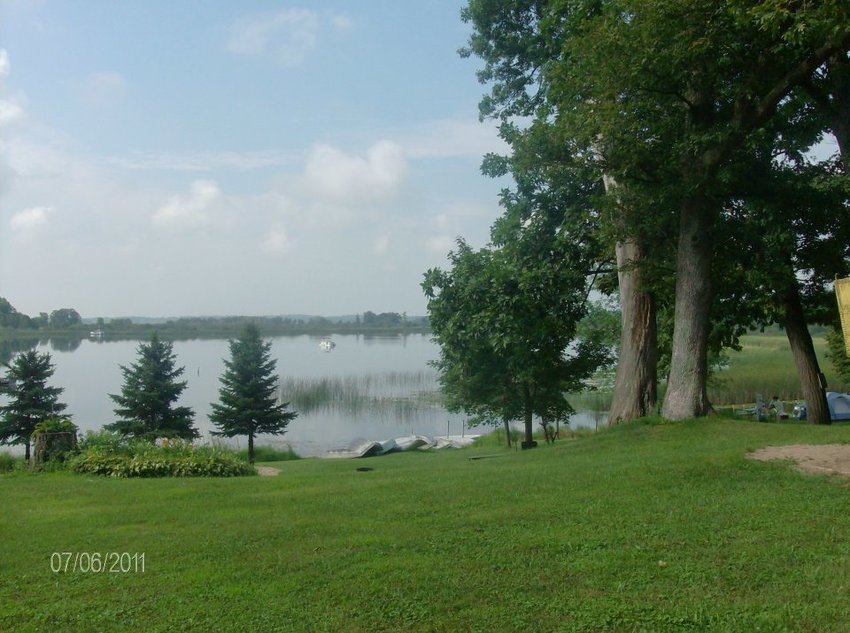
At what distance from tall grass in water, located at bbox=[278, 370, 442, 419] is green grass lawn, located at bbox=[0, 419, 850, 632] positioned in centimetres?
3169

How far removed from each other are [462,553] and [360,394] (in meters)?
38.6

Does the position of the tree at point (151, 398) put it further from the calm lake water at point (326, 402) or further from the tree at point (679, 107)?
the tree at point (679, 107)

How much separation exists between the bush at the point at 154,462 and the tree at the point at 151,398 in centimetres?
1753

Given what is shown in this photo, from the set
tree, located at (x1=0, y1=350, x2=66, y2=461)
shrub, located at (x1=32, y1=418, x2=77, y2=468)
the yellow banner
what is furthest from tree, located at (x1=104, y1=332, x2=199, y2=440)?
the yellow banner

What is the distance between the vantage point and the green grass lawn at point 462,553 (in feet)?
14.3

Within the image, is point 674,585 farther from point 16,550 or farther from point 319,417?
point 319,417

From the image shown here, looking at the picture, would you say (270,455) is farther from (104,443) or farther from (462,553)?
(462,553)

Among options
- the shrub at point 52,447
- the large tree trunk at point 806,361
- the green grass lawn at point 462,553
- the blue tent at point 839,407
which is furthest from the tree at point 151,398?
the blue tent at point 839,407

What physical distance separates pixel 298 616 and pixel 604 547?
2294 millimetres

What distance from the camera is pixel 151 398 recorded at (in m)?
29.4

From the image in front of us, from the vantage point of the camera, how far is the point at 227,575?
513cm

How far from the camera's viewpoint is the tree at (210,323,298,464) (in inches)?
1216
